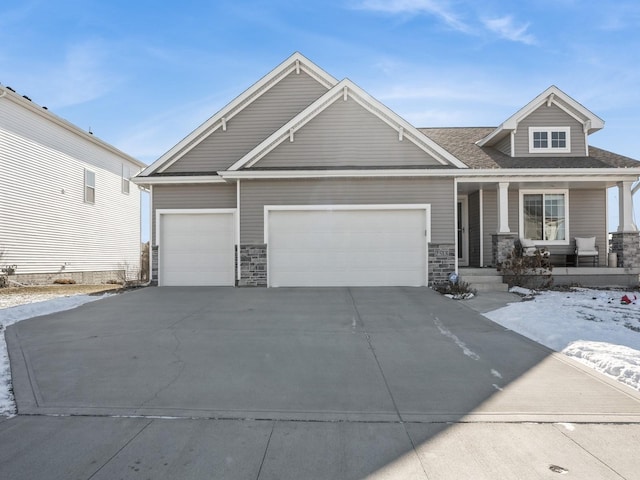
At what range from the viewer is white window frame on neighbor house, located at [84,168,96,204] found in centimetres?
1900

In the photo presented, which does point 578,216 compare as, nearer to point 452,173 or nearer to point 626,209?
point 626,209

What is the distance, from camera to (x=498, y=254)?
12.9m

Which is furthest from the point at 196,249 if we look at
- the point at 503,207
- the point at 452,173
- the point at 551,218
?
the point at 551,218

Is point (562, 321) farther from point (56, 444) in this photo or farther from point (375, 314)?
point (56, 444)

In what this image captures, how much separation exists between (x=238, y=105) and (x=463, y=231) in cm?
894

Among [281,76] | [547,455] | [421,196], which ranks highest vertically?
[281,76]

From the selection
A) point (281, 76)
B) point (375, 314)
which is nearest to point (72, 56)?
point (281, 76)

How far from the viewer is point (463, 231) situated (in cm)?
1555

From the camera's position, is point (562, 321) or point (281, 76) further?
point (281, 76)

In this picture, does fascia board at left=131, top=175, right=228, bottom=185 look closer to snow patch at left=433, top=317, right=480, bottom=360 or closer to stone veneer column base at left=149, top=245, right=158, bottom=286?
stone veneer column base at left=149, top=245, right=158, bottom=286

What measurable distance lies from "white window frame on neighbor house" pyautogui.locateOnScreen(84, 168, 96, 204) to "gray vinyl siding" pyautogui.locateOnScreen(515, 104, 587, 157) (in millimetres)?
17429

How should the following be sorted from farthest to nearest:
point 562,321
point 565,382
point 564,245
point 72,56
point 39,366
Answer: point 564,245
point 72,56
point 562,321
point 39,366
point 565,382

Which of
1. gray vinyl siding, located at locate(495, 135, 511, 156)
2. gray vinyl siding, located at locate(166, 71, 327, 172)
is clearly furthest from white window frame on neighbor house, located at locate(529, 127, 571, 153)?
gray vinyl siding, located at locate(166, 71, 327, 172)

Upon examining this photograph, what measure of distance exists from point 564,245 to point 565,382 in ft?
35.6
